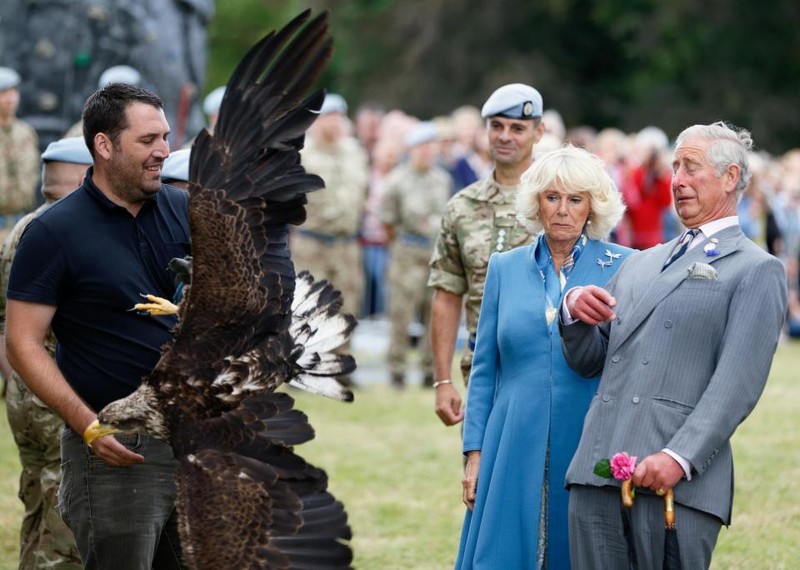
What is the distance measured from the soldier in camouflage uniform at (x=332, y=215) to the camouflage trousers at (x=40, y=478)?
6.48 m

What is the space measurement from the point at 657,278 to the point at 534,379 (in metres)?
0.72

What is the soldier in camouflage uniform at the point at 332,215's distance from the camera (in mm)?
13031

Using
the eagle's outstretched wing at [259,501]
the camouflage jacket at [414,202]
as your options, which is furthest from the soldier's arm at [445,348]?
the camouflage jacket at [414,202]

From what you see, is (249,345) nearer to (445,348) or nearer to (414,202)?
(445,348)

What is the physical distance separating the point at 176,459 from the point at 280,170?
1148mm

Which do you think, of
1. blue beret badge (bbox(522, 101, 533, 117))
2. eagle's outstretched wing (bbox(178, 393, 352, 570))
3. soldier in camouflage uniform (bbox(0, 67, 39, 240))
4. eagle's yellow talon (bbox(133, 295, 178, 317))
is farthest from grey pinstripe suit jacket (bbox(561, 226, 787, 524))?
soldier in camouflage uniform (bbox(0, 67, 39, 240))

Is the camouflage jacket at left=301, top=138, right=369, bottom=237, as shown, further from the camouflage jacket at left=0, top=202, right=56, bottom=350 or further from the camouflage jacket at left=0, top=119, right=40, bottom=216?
the camouflage jacket at left=0, top=202, right=56, bottom=350

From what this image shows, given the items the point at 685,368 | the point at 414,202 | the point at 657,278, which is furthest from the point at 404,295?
the point at 685,368

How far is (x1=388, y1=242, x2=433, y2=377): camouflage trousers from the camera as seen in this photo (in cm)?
1373

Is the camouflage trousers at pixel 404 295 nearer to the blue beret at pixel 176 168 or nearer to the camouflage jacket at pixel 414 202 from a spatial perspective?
the camouflage jacket at pixel 414 202

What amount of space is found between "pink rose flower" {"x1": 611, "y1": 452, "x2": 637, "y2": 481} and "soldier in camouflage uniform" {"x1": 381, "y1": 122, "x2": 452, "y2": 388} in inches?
361

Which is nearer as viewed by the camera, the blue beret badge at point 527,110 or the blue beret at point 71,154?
the blue beret at point 71,154

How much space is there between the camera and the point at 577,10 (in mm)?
36062

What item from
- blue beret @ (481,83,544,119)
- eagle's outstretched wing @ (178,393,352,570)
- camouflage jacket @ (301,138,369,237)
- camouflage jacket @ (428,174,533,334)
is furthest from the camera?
camouflage jacket @ (301,138,369,237)
